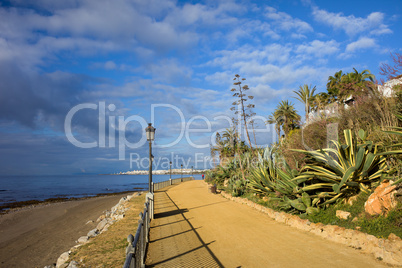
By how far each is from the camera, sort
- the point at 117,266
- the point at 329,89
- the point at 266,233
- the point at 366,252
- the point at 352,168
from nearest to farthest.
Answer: the point at 366,252, the point at 117,266, the point at 352,168, the point at 266,233, the point at 329,89

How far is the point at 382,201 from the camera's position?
5.92 m

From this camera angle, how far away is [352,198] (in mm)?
7250

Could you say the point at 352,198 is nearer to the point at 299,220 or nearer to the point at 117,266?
the point at 299,220

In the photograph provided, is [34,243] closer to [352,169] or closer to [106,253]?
[106,253]

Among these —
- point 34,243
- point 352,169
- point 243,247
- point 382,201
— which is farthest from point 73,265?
point 34,243

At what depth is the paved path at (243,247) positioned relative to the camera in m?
5.36

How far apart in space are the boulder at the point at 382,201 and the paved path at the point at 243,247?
1.15m

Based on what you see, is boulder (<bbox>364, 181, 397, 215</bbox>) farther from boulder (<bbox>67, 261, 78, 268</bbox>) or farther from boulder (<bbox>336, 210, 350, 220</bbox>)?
boulder (<bbox>67, 261, 78, 268</bbox>)

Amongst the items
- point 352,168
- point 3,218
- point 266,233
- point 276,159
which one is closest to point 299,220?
point 266,233

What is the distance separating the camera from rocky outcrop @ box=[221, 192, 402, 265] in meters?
4.76

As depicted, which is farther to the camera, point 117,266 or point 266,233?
point 266,233

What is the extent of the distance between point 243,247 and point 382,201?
357cm

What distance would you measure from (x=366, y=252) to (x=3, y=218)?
31.6m

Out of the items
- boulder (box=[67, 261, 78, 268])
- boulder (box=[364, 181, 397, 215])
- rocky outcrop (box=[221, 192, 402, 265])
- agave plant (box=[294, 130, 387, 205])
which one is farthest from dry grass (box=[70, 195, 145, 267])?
boulder (box=[364, 181, 397, 215])
